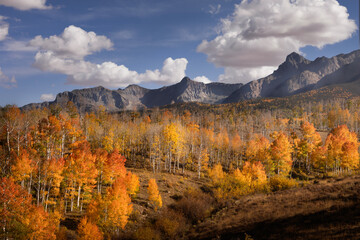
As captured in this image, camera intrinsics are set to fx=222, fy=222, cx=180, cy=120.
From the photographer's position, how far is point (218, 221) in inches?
1302

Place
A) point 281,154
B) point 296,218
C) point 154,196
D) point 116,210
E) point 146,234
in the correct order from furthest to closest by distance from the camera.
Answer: point 281,154
point 154,196
point 116,210
point 146,234
point 296,218

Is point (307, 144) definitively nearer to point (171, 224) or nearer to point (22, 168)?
point (171, 224)

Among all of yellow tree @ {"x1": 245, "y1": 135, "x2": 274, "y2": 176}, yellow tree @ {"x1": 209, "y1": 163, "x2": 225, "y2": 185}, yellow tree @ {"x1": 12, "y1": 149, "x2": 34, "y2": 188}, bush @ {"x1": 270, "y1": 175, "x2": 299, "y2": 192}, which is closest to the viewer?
yellow tree @ {"x1": 12, "y1": 149, "x2": 34, "y2": 188}

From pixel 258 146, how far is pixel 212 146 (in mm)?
16659

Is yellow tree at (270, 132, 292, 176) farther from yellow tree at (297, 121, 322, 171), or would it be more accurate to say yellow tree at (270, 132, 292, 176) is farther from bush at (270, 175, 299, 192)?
yellow tree at (297, 121, 322, 171)

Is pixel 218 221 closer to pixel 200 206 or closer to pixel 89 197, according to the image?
pixel 200 206

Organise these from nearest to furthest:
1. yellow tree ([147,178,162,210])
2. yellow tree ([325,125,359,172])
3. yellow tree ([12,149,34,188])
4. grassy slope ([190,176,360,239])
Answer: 1. grassy slope ([190,176,360,239])
2. yellow tree ([12,149,34,188])
3. yellow tree ([147,178,162,210])
4. yellow tree ([325,125,359,172])

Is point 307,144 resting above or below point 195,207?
above

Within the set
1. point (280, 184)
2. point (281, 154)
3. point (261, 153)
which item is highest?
point (281, 154)

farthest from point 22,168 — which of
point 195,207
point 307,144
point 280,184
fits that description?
point 307,144

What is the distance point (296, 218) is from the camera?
25703mm

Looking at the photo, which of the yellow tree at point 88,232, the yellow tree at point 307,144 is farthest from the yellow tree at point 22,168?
the yellow tree at point 307,144

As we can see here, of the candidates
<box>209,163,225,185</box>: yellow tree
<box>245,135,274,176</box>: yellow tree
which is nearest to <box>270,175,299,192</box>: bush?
<box>245,135,274,176</box>: yellow tree

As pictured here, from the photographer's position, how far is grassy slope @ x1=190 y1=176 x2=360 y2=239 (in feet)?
68.0
